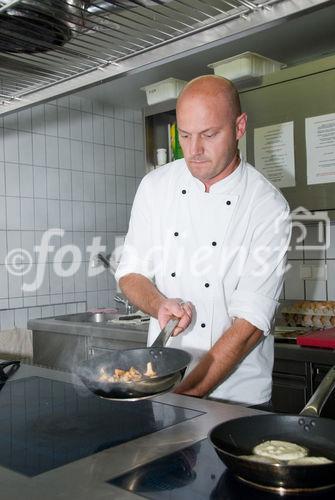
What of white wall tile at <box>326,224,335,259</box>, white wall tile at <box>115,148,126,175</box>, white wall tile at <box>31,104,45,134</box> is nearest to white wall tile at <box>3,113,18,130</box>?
white wall tile at <box>31,104,45,134</box>

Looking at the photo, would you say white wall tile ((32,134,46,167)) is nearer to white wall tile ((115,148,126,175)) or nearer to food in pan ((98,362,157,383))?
white wall tile ((115,148,126,175))

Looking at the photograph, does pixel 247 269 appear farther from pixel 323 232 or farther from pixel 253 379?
pixel 323 232

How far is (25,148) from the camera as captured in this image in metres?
3.31

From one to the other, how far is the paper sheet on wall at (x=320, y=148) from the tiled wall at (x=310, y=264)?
0.37 metres

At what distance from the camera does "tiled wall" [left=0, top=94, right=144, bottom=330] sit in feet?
10.6

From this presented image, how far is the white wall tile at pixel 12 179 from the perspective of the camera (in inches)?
126

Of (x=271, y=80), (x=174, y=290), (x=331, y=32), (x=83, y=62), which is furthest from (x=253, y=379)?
(x=331, y=32)

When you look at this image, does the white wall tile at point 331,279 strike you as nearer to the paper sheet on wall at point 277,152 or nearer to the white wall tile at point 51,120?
the paper sheet on wall at point 277,152

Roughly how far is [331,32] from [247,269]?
1680mm

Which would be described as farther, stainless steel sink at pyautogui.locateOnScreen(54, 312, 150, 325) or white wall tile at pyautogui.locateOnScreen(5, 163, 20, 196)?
stainless steel sink at pyautogui.locateOnScreen(54, 312, 150, 325)

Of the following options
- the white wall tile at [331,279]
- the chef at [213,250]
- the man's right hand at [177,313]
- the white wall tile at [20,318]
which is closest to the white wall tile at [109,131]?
the white wall tile at [20,318]

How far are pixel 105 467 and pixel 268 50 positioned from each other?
8.51ft

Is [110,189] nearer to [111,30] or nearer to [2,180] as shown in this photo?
[2,180]

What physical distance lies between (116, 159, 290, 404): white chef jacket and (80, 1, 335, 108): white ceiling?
869 mm
